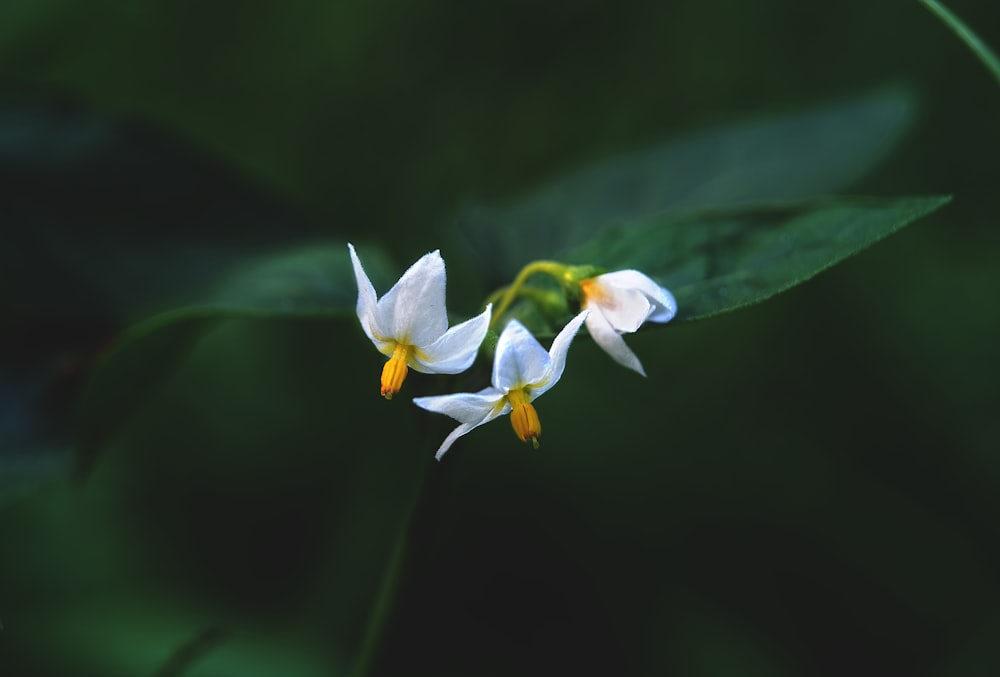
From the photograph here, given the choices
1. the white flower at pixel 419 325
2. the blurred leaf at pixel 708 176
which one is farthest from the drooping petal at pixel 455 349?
the blurred leaf at pixel 708 176

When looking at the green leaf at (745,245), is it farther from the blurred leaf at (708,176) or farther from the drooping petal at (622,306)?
the blurred leaf at (708,176)

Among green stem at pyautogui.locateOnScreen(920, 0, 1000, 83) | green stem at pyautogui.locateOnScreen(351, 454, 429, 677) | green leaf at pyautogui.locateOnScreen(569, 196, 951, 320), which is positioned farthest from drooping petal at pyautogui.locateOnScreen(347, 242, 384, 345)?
green stem at pyautogui.locateOnScreen(920, 0, 1000, 83)

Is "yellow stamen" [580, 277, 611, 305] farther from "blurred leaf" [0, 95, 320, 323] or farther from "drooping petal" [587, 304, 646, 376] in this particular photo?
"blurred leaf" [0, 95, 320, 323]

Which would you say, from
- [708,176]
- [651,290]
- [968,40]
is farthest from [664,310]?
[708,176]

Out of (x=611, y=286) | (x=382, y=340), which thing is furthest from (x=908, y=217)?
(x=382, y=340)

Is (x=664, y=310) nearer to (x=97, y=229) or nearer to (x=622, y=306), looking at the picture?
(x=622, y=306)
